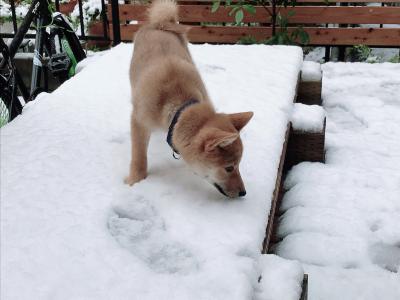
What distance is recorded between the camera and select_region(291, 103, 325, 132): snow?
272 centimetres

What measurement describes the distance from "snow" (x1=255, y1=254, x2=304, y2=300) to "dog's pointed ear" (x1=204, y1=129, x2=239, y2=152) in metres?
0.40

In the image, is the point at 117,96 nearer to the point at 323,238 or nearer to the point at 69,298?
the point at 323,238

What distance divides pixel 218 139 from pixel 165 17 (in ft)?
4.34

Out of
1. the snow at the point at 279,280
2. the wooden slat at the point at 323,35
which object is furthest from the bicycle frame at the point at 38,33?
the wooden slat at the point at 323,35

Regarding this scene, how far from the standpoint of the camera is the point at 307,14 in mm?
5039

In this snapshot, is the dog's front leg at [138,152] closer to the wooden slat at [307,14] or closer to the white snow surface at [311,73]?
the white snow surface at [311,73]

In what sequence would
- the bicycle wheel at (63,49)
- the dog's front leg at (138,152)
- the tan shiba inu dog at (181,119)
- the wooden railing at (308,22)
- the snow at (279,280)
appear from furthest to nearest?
the wooden railing at (308,22), the bicycle wheel at (63,49), the dog's front leg at (138,152), the tan shiba inu dog at (181,119), the snow at (279,280)

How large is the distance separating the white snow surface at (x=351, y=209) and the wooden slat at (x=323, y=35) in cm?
174

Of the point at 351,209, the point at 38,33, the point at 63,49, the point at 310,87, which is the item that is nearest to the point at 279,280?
the point at 351,209

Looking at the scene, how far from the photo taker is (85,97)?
9.31ft

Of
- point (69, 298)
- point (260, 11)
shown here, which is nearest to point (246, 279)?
point (69, 298)

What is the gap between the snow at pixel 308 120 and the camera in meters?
2.72

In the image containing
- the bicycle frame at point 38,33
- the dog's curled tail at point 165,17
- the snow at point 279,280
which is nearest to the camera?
the snow at point 279,280

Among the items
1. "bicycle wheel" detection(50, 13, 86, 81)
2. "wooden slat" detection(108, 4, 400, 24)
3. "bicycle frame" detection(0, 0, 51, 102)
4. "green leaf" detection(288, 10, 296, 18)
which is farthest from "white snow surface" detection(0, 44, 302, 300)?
"wooden slat" detection(108, 4, 400, 24)
